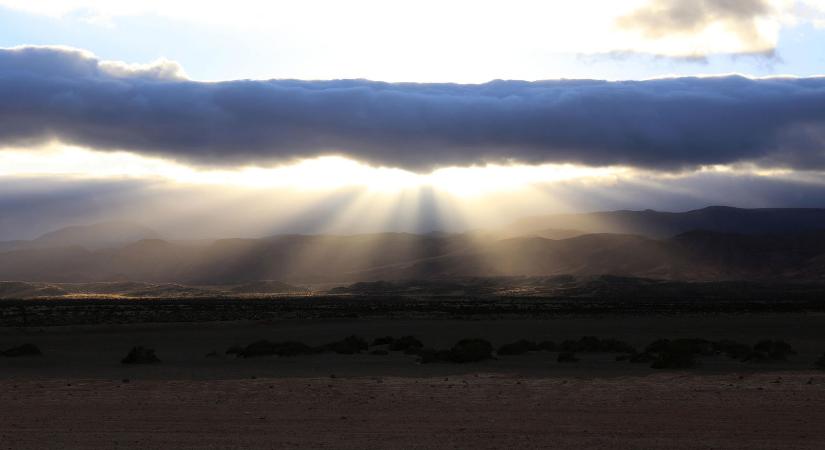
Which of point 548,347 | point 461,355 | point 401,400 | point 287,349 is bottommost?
point 548,347

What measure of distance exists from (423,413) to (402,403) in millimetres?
1260

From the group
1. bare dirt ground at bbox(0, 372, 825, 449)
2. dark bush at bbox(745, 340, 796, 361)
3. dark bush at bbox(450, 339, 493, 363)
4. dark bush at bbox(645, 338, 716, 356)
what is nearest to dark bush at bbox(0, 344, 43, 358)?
bare dirt ground at bbox(0, 372, 825, 449)

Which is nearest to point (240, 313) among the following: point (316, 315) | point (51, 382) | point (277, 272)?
point (316, 315)

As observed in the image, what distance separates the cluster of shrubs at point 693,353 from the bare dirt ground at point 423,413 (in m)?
2.38

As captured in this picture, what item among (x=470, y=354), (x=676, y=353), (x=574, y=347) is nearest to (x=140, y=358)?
(x=470, y=354)

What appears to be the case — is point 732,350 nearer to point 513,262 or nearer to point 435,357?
point 435,357

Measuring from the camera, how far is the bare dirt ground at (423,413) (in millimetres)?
12398

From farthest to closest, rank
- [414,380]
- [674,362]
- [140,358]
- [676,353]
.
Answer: [140,358] < [676,353] < [674,362] < [414,380]

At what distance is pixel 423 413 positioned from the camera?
1476 centimetres

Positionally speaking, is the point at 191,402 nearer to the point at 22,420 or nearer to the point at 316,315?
the point at 22,420

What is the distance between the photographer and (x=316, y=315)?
5541 cm

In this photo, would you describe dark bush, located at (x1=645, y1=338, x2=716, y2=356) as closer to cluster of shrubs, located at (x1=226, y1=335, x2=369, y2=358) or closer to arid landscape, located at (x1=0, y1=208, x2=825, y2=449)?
arid landscape, located at (x1=0, y1=208, x2=825, y2=449)

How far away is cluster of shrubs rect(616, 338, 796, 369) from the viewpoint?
73.3 feet

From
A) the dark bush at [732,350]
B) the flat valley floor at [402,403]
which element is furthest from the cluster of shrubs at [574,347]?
the dark bush at [732,350]
